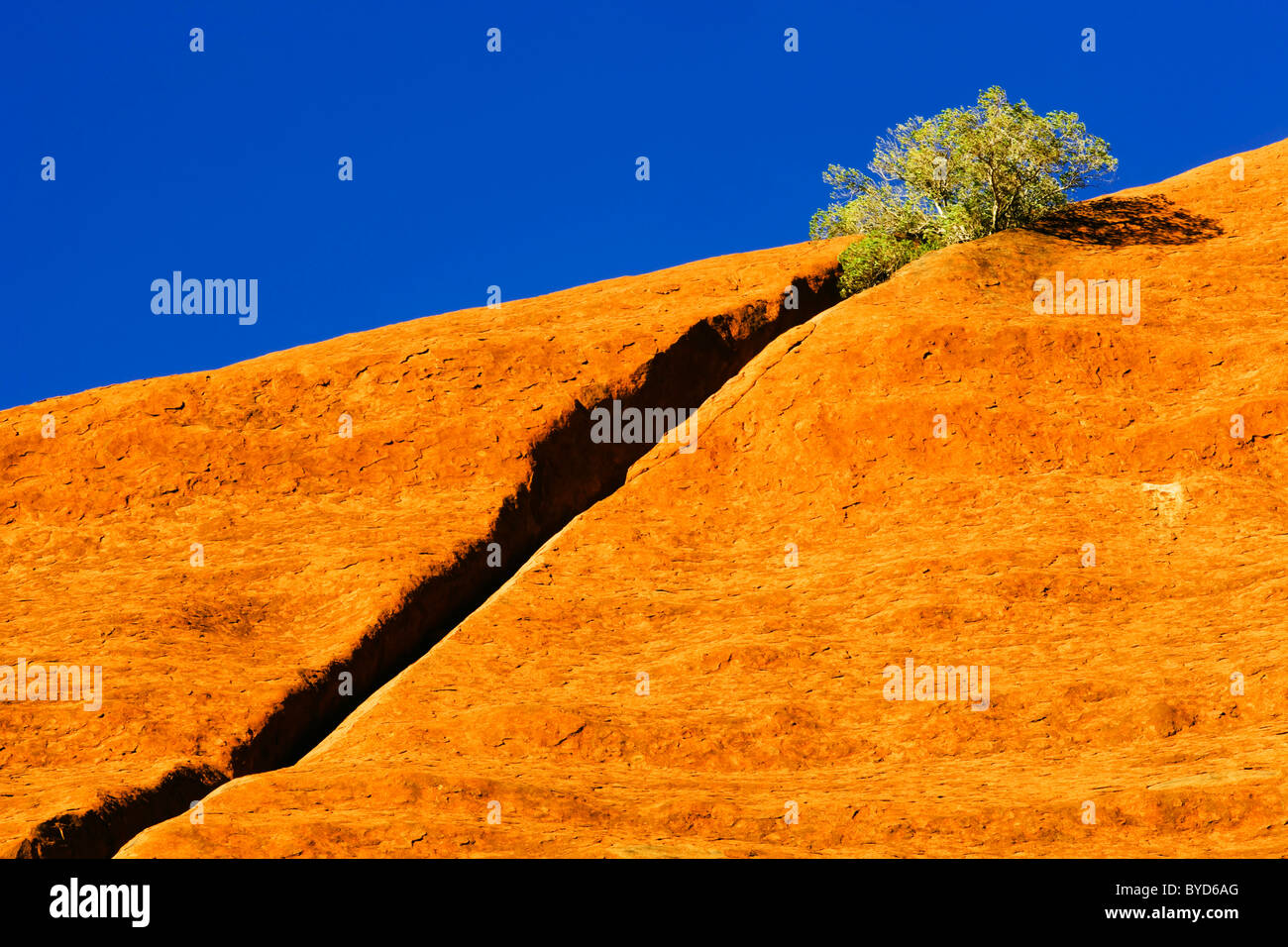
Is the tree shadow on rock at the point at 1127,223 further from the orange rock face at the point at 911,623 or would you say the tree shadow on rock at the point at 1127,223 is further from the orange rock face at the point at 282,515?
the orange rock face at the point at 282,515

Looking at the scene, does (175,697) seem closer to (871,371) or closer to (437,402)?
(437,402)

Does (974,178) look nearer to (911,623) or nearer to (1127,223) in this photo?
(1127,223)

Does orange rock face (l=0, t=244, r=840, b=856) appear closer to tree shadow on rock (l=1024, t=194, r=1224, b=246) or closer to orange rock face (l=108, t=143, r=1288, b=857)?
orange rock face (l=108, t=143, r=1288, b=857)

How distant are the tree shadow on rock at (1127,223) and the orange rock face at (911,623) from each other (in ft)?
1.99

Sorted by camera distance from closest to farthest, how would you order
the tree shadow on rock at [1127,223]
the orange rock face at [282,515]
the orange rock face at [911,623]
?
the orange rock face at [911,623] → the orange rock face at [282,515] → the tree shadow on rock at [1127,223]

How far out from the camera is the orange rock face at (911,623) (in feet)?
54.8

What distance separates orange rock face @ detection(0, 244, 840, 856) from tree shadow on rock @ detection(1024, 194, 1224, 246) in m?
6.71

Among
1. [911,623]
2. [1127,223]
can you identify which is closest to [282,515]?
[911,623]

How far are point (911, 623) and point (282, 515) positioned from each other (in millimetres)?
13787

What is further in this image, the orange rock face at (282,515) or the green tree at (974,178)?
the green tree at (974,178)

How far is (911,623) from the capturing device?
22141 mm

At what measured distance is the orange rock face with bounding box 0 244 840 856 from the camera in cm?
2162

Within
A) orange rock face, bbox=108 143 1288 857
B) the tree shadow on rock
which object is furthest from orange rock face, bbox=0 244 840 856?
the tree shadow on rock

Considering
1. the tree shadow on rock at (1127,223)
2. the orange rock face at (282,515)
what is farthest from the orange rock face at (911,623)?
the orange rock face at (282,515)
